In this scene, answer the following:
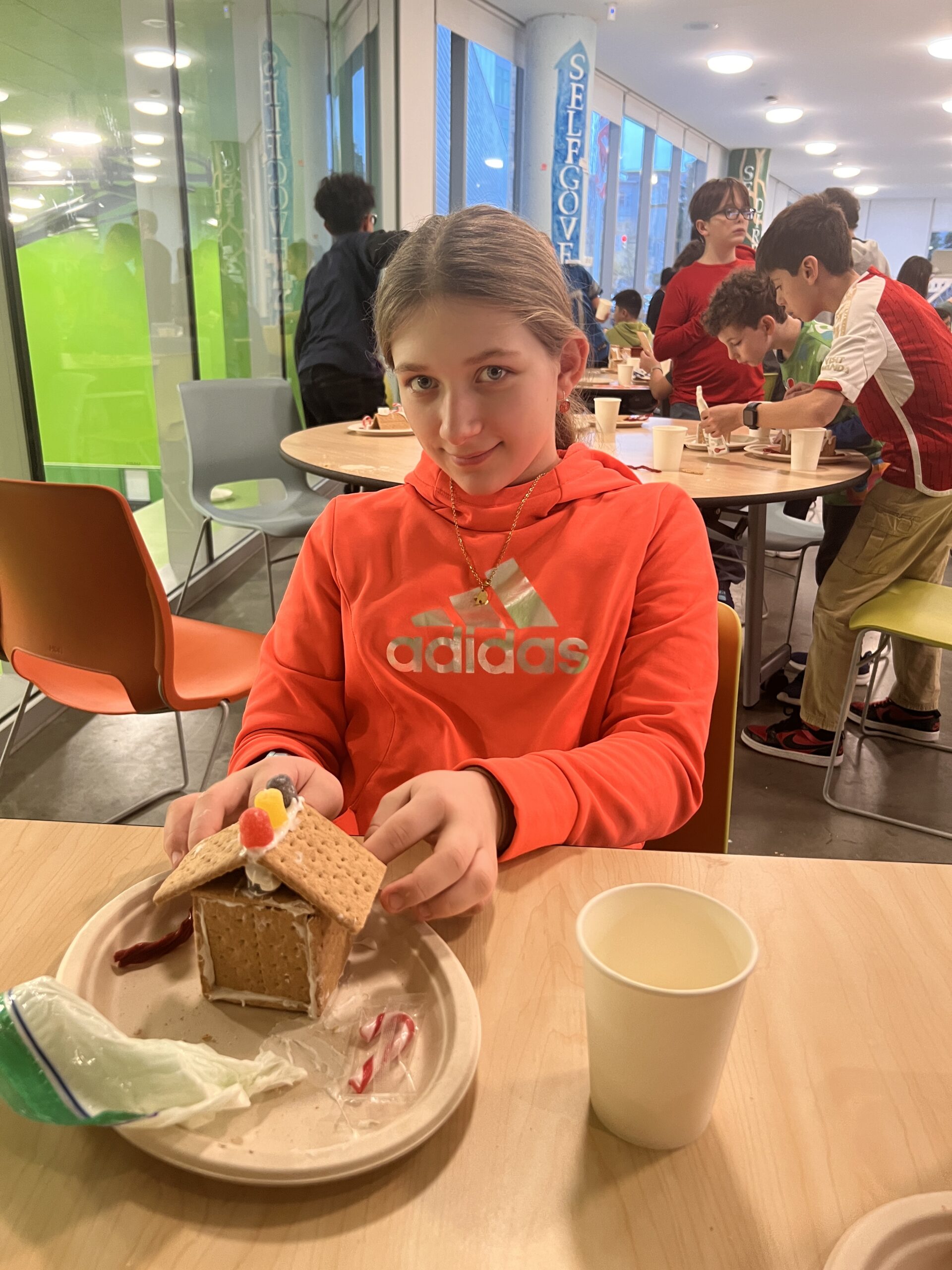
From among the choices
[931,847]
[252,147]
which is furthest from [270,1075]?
[252,147]

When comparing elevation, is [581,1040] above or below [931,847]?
above

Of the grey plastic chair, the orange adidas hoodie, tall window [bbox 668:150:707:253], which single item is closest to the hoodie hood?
the orange adidas hoodie

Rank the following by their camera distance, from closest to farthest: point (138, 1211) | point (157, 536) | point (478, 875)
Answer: point (138, 1211) → point (478, 875) → point (157, 536)

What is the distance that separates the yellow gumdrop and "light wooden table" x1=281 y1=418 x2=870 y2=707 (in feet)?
5.13

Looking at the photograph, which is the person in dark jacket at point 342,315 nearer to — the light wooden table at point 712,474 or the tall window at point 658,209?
the light wooden table at point 712,474

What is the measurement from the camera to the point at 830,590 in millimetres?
2656

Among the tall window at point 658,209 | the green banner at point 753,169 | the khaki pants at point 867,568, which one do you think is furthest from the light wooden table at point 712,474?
the green banner at point 753,169

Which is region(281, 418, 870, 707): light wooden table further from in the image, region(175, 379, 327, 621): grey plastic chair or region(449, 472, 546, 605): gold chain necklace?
region(449, 472, 546, 605): gold chain necklace

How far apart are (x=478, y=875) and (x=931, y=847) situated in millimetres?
2051

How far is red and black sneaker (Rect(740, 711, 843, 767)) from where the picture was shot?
2771 mm

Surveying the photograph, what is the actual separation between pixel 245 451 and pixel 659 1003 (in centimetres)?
341

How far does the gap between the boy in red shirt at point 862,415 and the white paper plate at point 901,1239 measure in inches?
89.8

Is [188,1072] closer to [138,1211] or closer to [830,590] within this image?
[138,1211]

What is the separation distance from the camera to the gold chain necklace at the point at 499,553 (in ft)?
3.50
